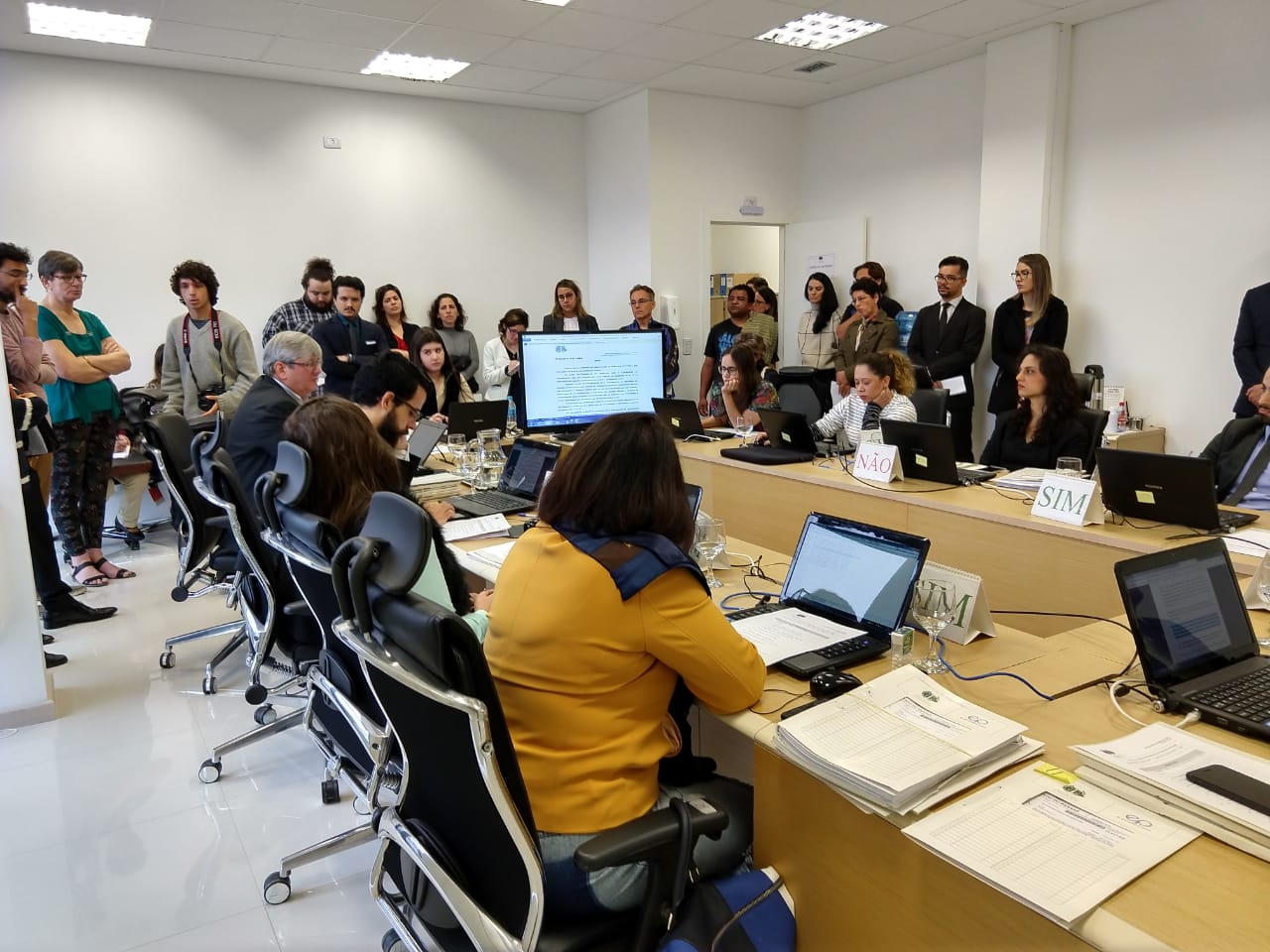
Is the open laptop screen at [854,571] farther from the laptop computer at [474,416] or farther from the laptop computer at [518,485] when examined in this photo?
the laptop computer at [474,416]

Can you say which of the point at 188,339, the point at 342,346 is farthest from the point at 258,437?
the point at 342,346

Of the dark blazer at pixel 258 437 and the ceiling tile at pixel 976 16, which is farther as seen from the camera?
the ceiling tile at pixel 976 16

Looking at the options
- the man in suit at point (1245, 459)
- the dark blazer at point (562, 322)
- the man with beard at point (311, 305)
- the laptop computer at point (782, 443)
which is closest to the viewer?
the man in suit at point (1245, 459)

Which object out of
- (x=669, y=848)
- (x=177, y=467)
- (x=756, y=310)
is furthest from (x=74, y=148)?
(x=669, y=848)

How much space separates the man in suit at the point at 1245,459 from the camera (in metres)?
2.87

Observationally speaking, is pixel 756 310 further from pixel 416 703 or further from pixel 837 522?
pixel 416 703

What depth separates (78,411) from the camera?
4359mm

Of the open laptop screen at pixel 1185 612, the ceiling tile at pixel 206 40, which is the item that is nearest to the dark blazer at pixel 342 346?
the ceiling tile at pixel 206 40

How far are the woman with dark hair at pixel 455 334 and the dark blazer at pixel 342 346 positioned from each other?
55cm

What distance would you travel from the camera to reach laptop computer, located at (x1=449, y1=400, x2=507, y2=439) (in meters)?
4.26

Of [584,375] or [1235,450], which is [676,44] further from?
[1235,450]

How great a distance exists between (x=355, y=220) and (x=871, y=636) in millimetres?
5855

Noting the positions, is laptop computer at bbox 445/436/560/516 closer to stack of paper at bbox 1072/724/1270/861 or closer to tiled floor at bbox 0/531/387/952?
tiled floor at bbox 0/531/387/952

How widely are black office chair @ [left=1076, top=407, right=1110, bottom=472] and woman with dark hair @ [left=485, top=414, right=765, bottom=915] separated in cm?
251
